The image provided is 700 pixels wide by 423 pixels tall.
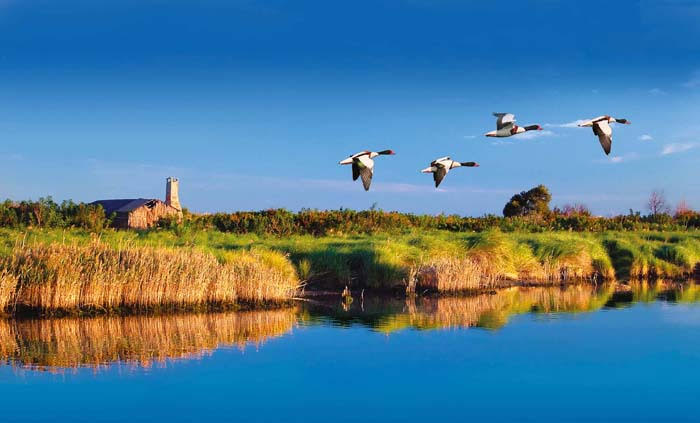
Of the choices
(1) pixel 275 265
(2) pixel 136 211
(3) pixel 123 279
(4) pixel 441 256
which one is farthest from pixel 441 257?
(2) pixel 136 211

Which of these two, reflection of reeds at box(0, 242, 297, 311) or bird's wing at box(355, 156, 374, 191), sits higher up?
bird's wing at box(355, 156, 374, 191)

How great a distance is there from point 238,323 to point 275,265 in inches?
152

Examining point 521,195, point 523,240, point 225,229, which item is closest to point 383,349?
point 523,240

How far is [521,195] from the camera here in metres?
52.8

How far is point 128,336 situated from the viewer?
1515 cm

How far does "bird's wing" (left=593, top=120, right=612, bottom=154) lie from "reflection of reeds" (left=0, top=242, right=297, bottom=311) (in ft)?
36.0

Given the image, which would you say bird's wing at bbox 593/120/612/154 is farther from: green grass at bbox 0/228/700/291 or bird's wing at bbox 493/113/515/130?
green grass at bbox 0/228/700/291

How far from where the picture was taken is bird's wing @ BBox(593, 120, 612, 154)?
30.0 ft

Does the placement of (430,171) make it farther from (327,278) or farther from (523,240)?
(523,240)

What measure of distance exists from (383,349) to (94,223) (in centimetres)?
1694

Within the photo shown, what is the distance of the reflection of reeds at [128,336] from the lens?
13.4 meters

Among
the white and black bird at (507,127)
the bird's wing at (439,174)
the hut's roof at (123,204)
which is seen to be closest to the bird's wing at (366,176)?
the bird's wing at (439,174)

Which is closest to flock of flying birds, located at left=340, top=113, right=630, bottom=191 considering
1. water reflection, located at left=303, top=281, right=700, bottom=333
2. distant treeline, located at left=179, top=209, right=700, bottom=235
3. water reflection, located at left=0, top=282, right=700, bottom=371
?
water reflection, located at left=0, top=282, right=700, bottom=371

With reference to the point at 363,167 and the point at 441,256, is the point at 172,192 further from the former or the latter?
the point at 363,167
